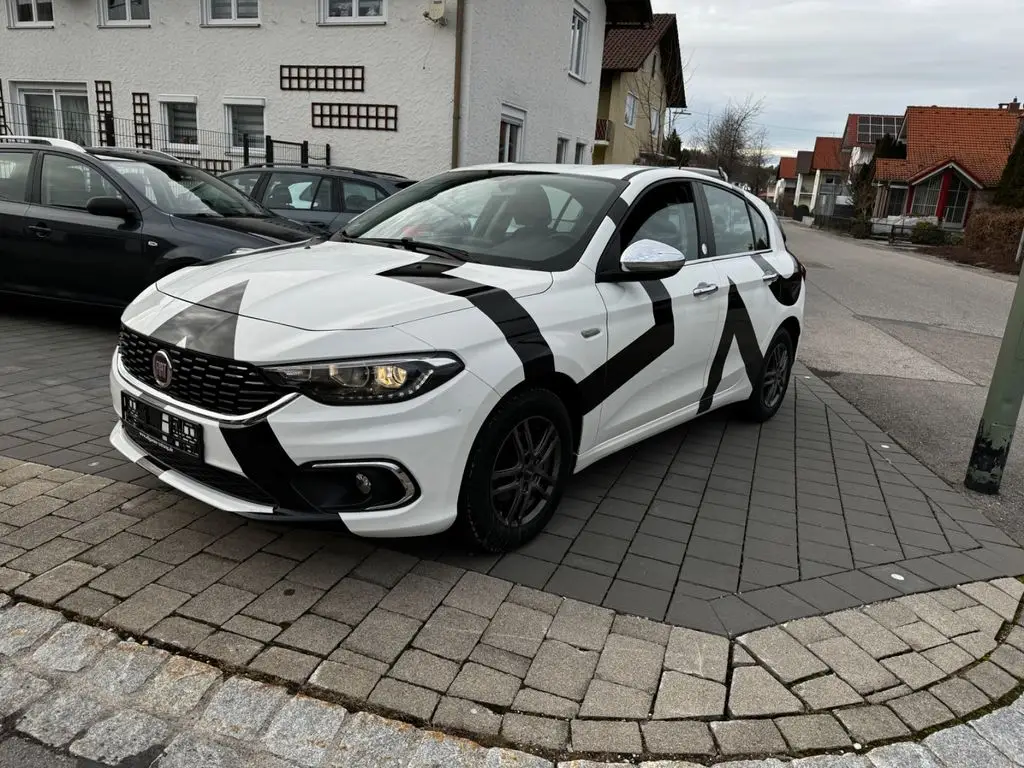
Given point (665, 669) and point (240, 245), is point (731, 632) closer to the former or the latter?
point (665, 669)

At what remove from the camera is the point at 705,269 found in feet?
14.6

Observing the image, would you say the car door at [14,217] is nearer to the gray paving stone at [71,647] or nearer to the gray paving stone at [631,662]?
the gray paving stone at [71,647]

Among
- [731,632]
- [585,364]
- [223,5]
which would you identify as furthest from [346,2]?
[731,632]

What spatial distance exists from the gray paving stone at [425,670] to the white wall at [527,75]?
12.3 m

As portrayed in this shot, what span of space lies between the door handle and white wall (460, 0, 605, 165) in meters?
10.3

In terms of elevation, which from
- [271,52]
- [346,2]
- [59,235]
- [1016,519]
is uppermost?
[346,2]

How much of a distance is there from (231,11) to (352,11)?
8.45 ft

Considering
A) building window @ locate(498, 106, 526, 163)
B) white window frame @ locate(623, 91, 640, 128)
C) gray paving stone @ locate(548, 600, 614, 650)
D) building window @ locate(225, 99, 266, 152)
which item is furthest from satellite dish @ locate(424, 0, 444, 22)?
white window frame @ locate(623, 91, 640, 128)

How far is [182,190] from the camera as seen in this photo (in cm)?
698

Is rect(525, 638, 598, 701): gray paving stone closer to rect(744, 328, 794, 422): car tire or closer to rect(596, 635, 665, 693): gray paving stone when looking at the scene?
rect(596, 635, 665, 693): gray paving stone

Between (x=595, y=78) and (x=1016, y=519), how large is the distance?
65.0ft

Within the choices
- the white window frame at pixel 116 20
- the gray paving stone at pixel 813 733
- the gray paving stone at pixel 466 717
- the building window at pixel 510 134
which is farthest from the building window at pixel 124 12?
the gray paving stone at pixel 813 733

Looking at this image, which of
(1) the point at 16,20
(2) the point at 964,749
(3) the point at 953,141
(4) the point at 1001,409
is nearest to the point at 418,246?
(2) the point at 964,749

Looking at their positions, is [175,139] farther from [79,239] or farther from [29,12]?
[79,239]
